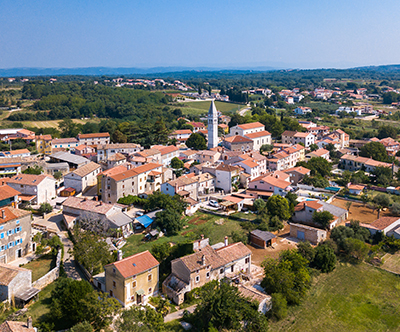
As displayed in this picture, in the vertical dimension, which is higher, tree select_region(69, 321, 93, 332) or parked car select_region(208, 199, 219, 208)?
tree select_region(69, 321, 93, 332)

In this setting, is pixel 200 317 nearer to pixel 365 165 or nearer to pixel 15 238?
pixel 15 238

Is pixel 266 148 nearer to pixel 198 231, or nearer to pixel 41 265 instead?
pixel 198 231

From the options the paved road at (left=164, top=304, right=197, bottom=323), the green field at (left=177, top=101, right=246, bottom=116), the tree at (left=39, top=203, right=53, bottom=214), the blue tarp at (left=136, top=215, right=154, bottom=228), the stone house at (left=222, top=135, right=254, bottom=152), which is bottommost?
the paved road at (left=164, top=304, right=197, bottom=323)

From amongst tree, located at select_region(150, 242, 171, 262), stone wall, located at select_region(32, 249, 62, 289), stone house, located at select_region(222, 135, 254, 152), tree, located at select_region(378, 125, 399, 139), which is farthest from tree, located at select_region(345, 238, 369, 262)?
tree, located at select_region(378, 125, 399, 139)

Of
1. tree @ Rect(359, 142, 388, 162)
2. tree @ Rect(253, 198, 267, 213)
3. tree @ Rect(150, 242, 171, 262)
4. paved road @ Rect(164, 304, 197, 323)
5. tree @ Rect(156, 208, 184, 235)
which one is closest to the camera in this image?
paved road @ Rect(164, 304, 197, 323)

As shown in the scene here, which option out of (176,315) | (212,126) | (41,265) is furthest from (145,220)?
(212,126)

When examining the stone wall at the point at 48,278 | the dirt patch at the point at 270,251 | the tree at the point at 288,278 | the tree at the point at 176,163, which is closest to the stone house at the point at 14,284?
the stone wall at the point at 48,278

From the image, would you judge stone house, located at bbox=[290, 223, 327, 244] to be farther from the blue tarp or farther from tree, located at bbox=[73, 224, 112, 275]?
tree, located at bbox=[73, 224, 112, 275]
